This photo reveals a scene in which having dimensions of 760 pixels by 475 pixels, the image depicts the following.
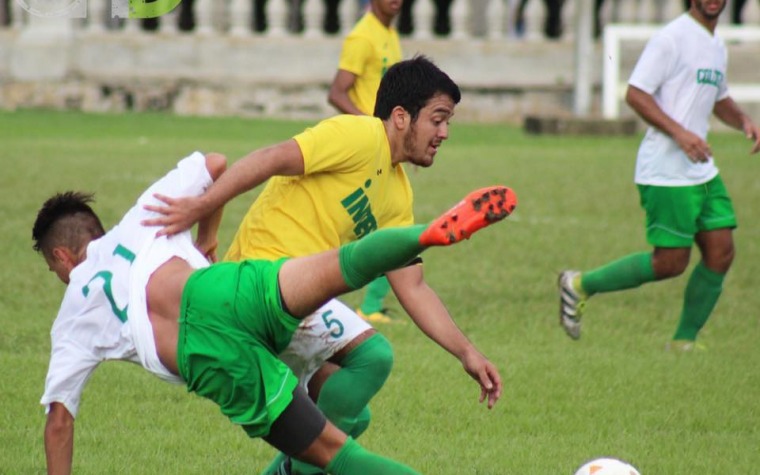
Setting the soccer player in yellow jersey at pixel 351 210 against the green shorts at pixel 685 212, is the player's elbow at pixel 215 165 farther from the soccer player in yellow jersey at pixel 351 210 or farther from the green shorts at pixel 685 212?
the green shorts at pixel 685 212

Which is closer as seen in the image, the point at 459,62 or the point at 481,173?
the point at 481,173

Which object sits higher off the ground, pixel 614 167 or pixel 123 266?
pixel 123 266

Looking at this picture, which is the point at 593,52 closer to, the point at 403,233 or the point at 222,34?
the point at 222,34

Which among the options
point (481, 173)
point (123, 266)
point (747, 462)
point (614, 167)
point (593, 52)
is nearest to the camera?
point (123, 266)

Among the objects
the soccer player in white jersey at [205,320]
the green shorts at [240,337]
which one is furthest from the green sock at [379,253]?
the green shorts at [240,337]

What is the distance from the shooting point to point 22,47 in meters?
25.0

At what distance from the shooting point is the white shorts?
5.59m

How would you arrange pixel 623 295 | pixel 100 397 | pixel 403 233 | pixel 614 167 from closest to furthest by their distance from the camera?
1. pixel 403 233
2. pixel 100 397
3. pixel 623 295
4. pixel 614 167

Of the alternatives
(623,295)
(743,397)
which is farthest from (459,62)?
(743,397)

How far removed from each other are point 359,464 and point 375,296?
16.0 feet

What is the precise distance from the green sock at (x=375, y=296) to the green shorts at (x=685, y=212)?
176cm

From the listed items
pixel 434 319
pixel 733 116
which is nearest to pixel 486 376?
pixel 434 319

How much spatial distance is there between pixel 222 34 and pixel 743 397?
1875 cm

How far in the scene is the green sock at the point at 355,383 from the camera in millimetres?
5621
